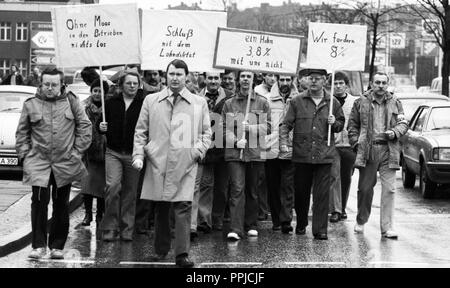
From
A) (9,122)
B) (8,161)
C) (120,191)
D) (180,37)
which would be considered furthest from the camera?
(9,122)

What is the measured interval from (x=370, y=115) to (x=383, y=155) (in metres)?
A: 0.52

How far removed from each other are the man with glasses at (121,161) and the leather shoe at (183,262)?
6.04ft

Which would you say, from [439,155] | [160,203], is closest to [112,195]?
[160,203]

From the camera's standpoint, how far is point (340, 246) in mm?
11117

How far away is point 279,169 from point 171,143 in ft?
11.0

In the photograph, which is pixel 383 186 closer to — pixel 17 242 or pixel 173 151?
pixel 173 151

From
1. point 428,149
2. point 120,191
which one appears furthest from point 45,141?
point 428,149

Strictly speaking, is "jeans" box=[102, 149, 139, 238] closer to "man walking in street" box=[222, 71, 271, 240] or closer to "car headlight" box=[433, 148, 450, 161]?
"man walking in street" box=[222, 71, 271, 240]

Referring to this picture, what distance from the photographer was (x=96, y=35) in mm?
11844

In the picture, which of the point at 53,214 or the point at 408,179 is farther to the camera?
the point at 408,179

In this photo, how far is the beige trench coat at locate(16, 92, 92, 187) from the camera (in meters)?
9.81

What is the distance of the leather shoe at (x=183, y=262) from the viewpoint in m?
9.48

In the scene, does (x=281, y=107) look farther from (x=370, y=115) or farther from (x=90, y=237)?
(x=90, y=237)
